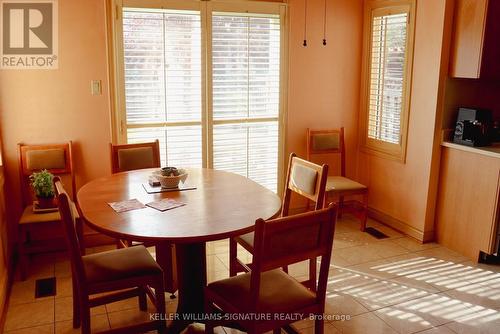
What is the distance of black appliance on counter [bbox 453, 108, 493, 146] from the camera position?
366 centimetres

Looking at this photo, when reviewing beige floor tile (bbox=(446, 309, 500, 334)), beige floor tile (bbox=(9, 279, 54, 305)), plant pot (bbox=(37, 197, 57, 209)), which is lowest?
beige floor tile (bbox=(9, 279, 54, 305))

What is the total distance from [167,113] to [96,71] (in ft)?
2.09

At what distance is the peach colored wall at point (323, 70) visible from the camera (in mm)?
4344

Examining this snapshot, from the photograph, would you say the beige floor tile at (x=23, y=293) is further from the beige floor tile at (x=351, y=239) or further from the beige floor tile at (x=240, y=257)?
the beige floor tile at (x=351, y=239)

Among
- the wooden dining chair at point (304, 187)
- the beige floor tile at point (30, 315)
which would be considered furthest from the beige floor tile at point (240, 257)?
the beige floor tile at point (30, 315)

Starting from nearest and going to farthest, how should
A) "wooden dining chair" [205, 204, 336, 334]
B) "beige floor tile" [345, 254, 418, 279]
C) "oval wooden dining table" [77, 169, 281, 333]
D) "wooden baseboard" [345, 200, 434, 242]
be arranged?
1. "wooden dining chair" [205, 204, 336, 334]
2. "oval wooden dining table" [77, 169, 281, 333]
3. "beige floor tile" [345, 254, 418, 279]
4. "wooden baseboard" [345, 200, 434, 242]

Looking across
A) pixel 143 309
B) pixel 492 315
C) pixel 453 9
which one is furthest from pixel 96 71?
pixel 492 315

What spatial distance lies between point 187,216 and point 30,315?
4.39ft

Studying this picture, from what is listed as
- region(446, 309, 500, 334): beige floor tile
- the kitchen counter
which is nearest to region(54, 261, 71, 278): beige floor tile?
region(446, 309, 500, 334): beige floor tile

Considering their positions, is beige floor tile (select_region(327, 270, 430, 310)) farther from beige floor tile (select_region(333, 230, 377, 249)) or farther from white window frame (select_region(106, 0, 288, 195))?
white window frame (select_region(106, 0, 288, 195))

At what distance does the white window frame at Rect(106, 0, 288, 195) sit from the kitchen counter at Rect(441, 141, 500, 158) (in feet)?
4.73

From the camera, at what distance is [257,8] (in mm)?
4020

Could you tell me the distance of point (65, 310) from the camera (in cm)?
294

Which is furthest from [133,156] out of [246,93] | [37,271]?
[246,93]
